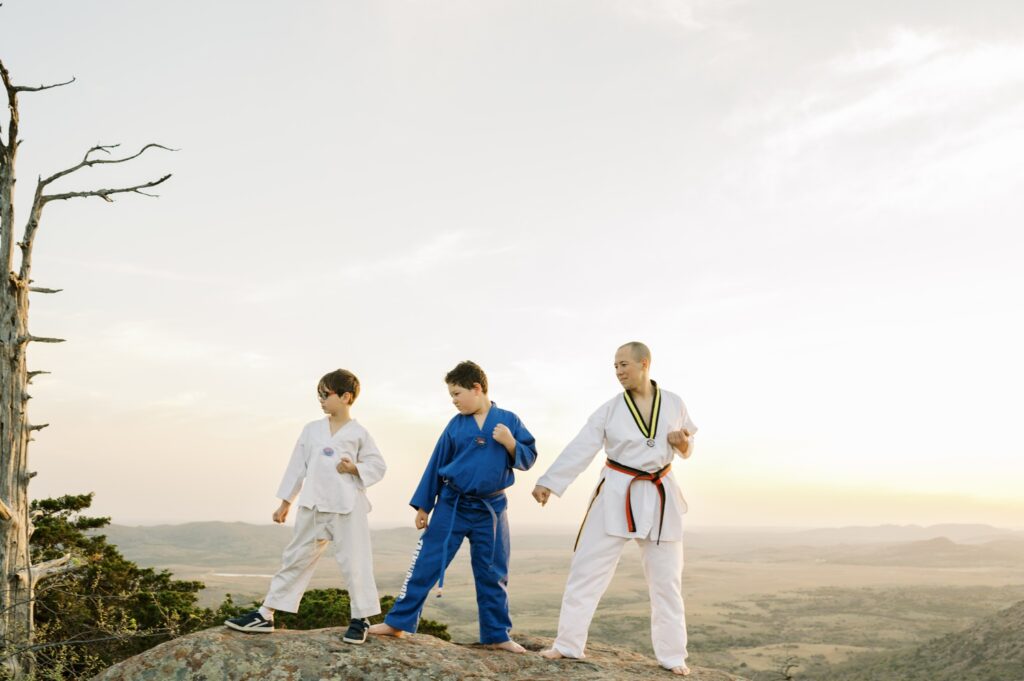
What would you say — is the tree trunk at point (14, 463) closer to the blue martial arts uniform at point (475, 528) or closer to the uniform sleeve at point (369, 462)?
the uniform sleeve at point (369, 462)

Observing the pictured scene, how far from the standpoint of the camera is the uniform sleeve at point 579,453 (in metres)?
6.39

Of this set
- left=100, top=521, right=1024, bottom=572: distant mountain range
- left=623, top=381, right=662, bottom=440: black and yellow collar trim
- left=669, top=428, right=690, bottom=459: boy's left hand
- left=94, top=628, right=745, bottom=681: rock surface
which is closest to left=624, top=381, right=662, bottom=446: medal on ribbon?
left=623, top=381, right=662, bottom=440: black and yellow collar trim

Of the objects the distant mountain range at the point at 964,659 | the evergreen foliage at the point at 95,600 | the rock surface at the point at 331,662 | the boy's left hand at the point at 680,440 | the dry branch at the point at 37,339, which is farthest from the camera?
the distant mountain range at the point at 964,659

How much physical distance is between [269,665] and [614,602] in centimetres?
3495

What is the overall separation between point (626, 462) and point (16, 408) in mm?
6799

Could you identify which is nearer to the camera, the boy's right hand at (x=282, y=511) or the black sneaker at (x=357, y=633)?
the black sneaker at (x=357, y=633)

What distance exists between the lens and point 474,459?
6.18 m

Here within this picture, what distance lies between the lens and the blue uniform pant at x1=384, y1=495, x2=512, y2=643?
610 cm

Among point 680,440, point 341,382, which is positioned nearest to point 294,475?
point 341,382

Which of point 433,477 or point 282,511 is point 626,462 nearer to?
point 433,477

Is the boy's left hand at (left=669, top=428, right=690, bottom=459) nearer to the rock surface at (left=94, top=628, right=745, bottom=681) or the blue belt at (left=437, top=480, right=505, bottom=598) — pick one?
the blue belt at (left=437, top=480, right=505, bottom=598)

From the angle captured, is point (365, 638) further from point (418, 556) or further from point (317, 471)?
point (317, 471)

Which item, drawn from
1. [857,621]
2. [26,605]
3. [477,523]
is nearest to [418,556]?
[477,523]

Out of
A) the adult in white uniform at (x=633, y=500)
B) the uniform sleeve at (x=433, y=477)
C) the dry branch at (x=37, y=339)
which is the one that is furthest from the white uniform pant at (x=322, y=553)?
the dry branch at (x=37, y=339)
